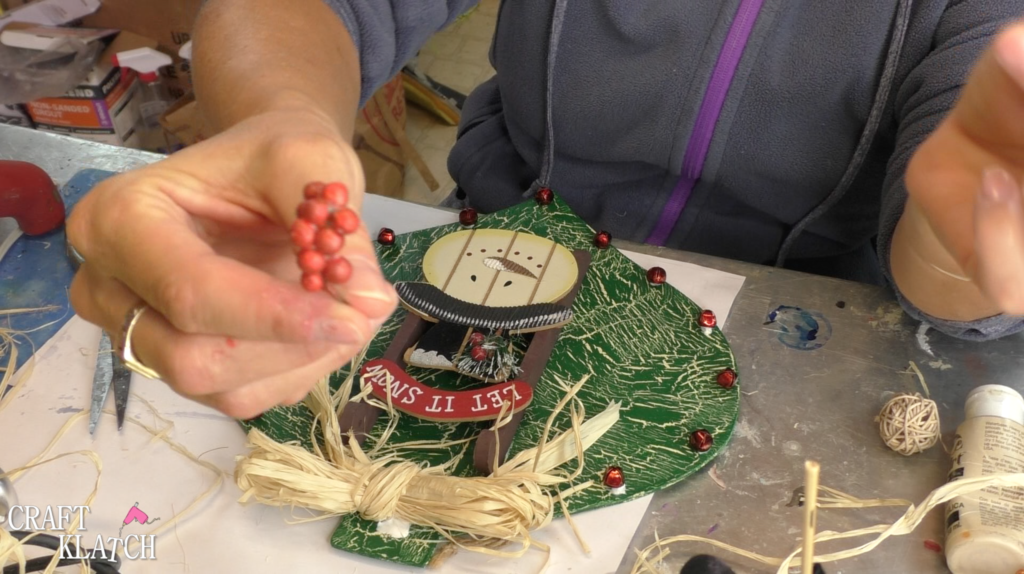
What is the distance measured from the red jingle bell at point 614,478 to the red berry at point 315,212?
341mm

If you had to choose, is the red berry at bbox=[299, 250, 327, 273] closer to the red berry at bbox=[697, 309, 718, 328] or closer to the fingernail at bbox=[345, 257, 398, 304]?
the fingernail at bbox=[345, 257, 398, 304]

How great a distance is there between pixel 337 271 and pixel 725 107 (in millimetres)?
545

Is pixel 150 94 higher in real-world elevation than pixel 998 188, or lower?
lower

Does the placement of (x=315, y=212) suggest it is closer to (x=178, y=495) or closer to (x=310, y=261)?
(x=310, y=261)

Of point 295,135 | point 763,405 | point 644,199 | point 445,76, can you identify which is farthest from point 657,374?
point 445,76

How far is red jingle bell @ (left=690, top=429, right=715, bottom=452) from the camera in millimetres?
641

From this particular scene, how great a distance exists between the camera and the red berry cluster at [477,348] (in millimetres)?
690

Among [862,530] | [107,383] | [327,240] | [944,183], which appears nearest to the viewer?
[327,240]

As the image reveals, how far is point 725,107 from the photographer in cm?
81

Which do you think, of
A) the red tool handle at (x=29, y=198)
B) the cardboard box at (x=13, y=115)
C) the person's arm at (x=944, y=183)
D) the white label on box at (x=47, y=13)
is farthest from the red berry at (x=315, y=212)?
the white label on box at (x=47, y=13)

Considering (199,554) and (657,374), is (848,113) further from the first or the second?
(199,554)

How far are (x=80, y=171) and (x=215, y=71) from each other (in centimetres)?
43

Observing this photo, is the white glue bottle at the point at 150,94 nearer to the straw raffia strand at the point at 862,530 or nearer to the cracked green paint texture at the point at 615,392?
the cracked green paint texture at the point at 615,392

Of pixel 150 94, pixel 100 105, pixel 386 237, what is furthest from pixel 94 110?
pixel 386 237
